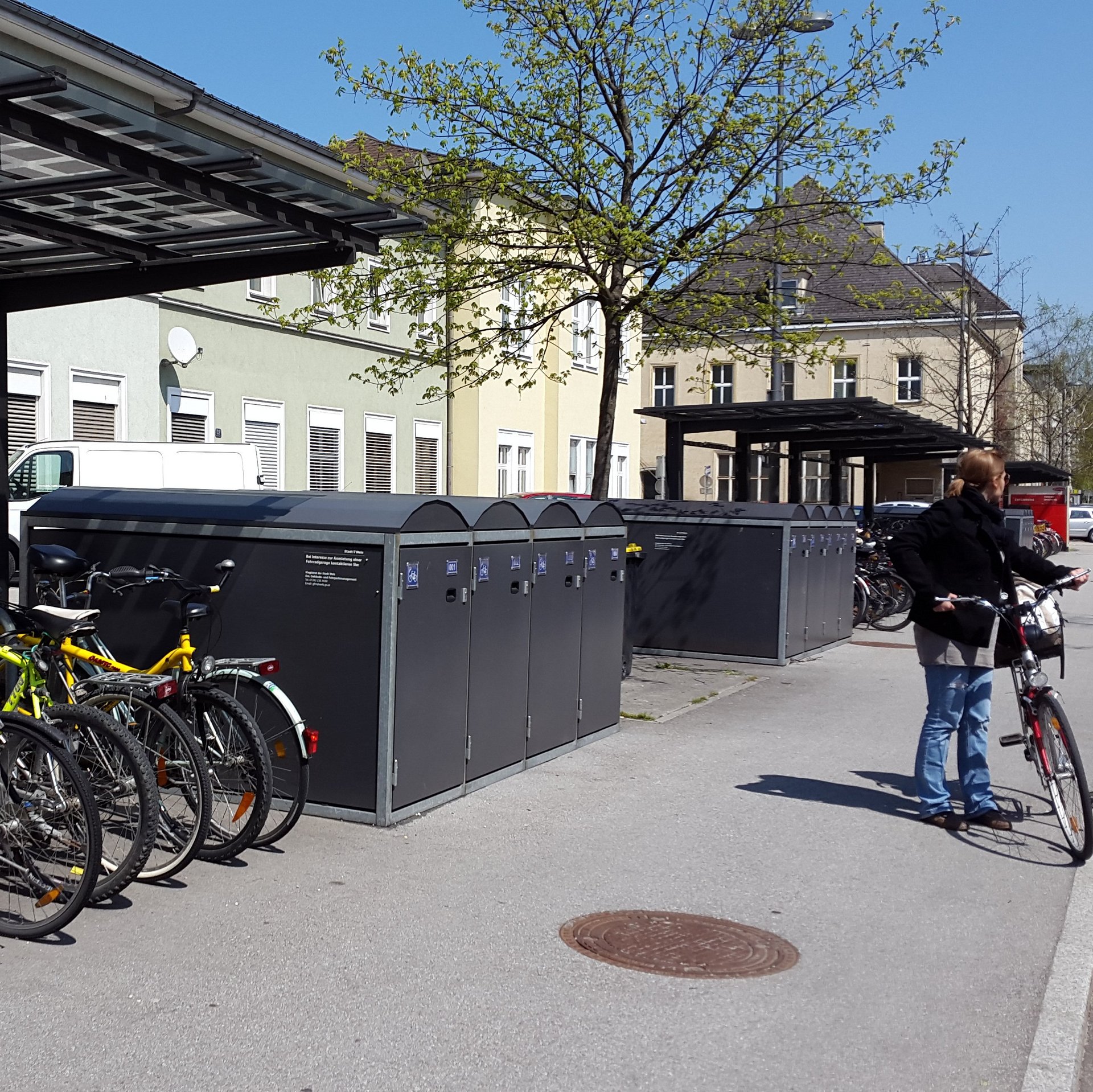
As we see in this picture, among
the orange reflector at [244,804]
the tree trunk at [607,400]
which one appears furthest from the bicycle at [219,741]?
the tree trunk at [607,400]

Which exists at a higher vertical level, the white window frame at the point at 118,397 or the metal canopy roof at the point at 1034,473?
the white window frame at the point at 118,397

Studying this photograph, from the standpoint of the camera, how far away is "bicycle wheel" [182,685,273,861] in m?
5.88

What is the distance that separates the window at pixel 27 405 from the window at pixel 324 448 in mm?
6890

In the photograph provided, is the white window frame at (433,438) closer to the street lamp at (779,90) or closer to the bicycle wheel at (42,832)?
the street lamp at (779,90)

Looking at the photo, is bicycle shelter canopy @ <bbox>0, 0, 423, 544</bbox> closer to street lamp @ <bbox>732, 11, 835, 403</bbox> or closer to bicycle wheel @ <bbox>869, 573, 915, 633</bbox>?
street lamp @ <bbox>732, 11, 835, 403</bbox>

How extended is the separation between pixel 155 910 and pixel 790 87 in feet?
32.5

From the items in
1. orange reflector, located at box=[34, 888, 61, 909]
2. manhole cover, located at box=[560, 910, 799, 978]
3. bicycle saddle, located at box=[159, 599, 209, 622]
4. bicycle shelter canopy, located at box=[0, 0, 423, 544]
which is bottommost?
manhole cover, located at box=[560, 910, 799, 978]

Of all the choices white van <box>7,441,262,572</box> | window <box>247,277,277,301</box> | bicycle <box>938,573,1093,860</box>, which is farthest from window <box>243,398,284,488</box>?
bicycle <box>938,573,1093,860</box>

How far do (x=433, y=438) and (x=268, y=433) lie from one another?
646cm

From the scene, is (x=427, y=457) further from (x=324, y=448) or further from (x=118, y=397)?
(x=118, y=397)

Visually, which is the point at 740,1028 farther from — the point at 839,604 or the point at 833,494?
the point at 833,494

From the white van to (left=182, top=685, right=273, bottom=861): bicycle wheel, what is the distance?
1142cm

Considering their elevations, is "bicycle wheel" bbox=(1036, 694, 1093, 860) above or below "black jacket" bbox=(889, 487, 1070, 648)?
below

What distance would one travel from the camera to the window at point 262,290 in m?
24.5
